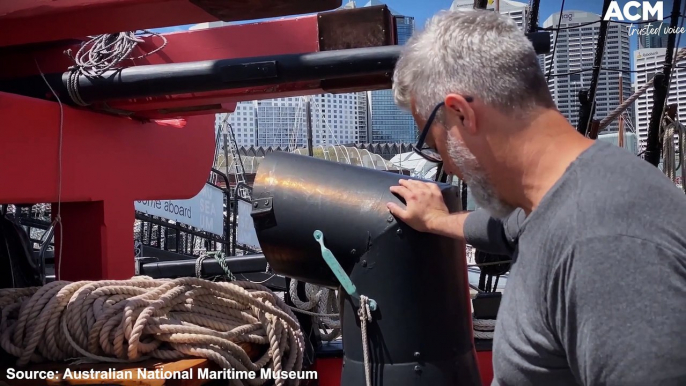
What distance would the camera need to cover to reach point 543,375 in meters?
1.14

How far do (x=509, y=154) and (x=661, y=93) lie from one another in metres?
4.14

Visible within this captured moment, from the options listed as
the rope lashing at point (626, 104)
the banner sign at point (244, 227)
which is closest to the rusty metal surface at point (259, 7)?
the rope lashing at point (626, 104)

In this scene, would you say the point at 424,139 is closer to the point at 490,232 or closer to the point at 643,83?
the point at 490,232

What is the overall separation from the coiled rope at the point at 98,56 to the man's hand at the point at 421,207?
5.75ft

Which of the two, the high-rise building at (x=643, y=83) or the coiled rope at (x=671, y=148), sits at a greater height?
the high-rise building at (x=643, y=83)

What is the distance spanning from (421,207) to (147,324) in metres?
0.94

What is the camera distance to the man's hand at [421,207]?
1.85 m

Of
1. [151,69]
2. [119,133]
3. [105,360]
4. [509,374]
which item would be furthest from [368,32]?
[509,374]

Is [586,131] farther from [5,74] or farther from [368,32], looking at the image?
[5,74]

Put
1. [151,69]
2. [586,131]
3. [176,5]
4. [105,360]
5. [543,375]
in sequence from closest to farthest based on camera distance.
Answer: [543,375] < [105,360] < [176,5] < [151,69] < [586,131]

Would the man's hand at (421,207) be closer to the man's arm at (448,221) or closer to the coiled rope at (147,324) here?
the man's arm at (448,221)

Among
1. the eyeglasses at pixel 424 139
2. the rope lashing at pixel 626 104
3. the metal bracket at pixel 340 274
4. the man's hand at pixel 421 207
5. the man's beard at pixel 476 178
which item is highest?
the rope lashing at pixel 626 104

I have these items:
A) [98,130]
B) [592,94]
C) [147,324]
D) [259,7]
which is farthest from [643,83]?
[147,324]

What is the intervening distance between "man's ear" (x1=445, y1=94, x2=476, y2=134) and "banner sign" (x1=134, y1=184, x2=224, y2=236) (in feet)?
23.8
